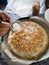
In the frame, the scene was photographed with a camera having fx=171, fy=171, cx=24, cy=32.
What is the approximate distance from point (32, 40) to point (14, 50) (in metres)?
0.07

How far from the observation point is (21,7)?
1.06 meters

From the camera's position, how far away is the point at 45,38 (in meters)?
0.59

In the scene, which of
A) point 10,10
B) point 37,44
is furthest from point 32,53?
point 10,10

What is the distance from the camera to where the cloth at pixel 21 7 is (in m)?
1.00

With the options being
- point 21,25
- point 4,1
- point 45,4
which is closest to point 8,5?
point 4,1

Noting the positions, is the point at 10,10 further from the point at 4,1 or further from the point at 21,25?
the point at 21,25

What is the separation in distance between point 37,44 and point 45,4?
54 cm

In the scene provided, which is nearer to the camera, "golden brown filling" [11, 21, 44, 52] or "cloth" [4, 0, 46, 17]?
"golden brown filling" [11, 21, 44, 52]

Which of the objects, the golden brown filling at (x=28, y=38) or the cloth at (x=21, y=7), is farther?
the cloth at (x=21, y=7)

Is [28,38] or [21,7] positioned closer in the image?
[28,38]

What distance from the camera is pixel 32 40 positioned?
1.88 ft

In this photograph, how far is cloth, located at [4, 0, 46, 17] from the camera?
999 mm

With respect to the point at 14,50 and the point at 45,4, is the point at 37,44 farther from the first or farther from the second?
the point at 45,4

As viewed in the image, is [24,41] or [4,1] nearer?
[24,41]
